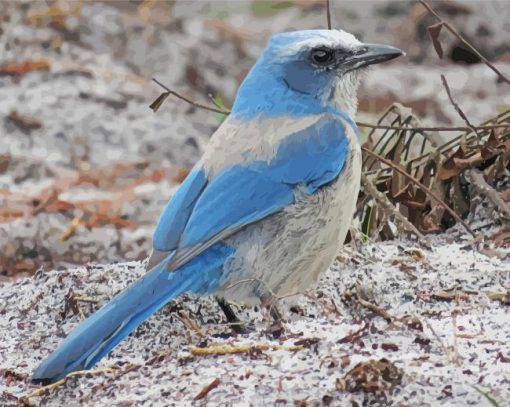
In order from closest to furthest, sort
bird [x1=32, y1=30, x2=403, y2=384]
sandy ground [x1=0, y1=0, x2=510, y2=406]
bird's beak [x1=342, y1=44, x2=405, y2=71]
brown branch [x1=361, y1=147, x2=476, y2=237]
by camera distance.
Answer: sandy ground [x1=0, y1=0, x2=510, y2=406] < bird [x1=32, y1=30, x2=403, y2=384] < bird's beak [x1=342, y1=44, x2=405, y2=71] < brown branch [x1=361, y1=147, x2=476, y2=237]

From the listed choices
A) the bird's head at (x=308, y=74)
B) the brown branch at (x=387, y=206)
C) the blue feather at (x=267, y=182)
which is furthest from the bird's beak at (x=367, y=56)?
the brown branch at (x=387, y=206)

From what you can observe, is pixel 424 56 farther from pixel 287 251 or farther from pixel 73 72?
pixel 287 251

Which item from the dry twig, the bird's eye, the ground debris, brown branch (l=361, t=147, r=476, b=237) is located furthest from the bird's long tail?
brown branch (l=361, t=147, r=476, b=237)

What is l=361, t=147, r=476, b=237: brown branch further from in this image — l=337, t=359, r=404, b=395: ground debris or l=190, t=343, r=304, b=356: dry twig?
l=337, t=359, r=404, b=395: ground debris

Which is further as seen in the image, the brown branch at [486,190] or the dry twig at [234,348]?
the brown branch at [486,190]

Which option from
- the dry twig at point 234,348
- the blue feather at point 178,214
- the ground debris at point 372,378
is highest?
the blue feather at point 178,214

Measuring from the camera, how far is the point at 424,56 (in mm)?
9344

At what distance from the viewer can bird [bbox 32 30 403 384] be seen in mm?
4066

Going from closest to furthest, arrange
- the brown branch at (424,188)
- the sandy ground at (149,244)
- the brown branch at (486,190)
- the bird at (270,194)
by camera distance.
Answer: the sandy ground at (149,244) < the bird at (270,194) < the brown branch at (424,188) < the brown branch at (486,190)

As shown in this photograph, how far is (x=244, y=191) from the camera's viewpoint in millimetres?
4133

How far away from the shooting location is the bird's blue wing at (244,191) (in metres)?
4.08

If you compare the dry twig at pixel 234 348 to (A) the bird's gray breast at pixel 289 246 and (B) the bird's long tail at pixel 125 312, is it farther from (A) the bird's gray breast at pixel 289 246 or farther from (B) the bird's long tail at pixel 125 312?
(A) the bird's gray breast at pixel 289 246

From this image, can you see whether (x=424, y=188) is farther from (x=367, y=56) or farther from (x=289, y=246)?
(x=289, y=246)

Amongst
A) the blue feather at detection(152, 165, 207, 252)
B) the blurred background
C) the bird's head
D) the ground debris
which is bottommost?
the blurred background
